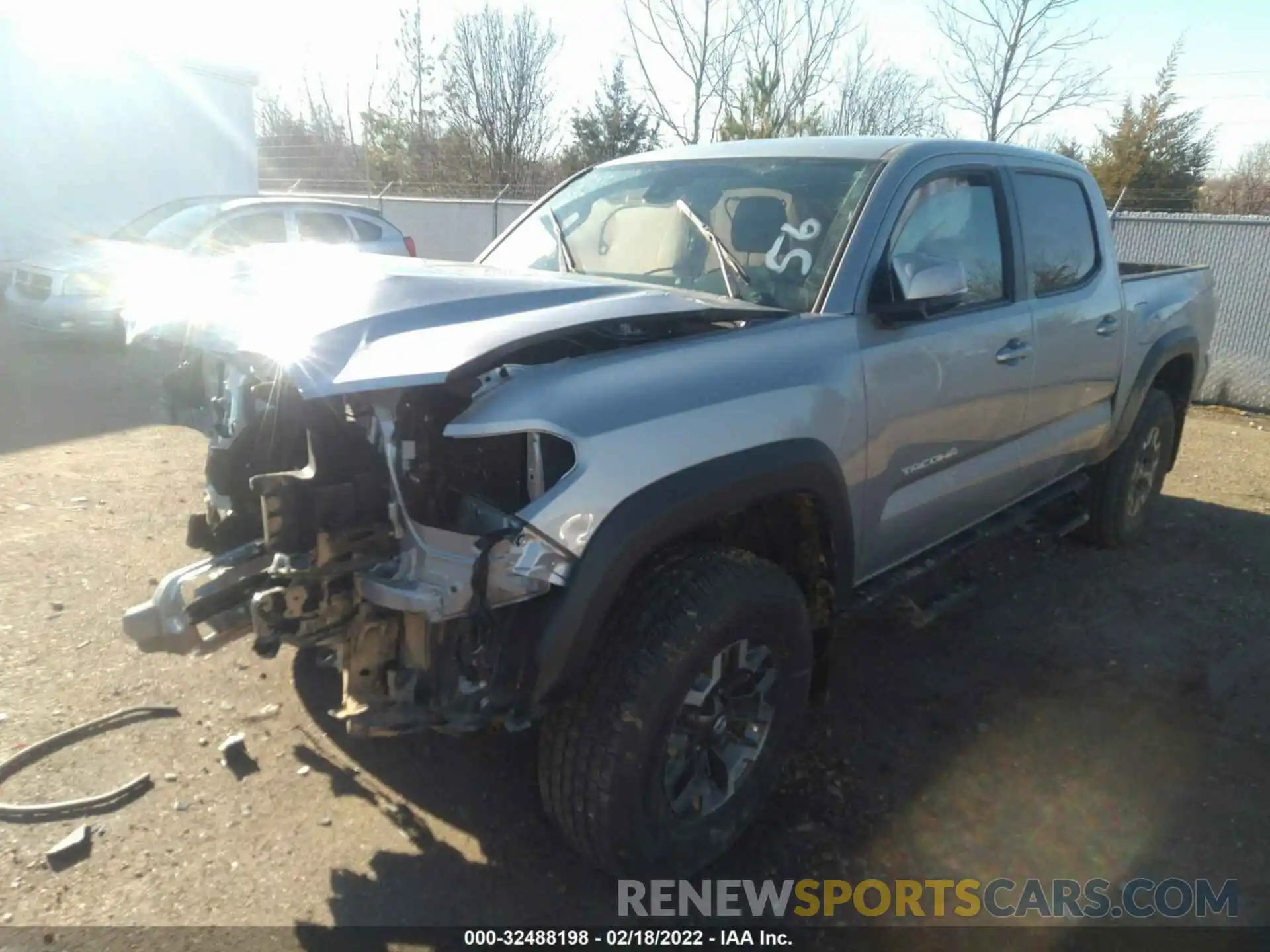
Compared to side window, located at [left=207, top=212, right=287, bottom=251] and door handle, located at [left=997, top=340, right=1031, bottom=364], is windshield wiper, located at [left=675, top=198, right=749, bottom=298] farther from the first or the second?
side window, located at [left=207, top=212, right=287, bottom=251]

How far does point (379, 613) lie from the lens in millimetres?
2287

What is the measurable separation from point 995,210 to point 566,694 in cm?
273

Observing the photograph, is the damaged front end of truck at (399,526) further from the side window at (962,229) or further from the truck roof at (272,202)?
the truck roof at (272,202)

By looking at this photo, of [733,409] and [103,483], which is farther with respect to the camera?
[103,483]

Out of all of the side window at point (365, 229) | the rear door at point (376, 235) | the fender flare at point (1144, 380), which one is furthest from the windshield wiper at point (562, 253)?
the side window at point (365, 229)

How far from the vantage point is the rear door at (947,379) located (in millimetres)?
3094

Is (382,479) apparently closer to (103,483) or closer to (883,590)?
(883,590)

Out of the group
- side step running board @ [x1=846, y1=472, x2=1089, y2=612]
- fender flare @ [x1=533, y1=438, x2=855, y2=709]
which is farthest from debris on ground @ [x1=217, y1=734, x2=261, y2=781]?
side step running board @ [x1=846, y1=472, x2=1089, y2=612]

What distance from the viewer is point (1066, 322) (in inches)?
160

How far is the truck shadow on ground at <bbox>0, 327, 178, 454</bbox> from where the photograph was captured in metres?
6.88

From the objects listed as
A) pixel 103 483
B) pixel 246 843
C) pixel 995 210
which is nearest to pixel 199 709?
pixel 246 843

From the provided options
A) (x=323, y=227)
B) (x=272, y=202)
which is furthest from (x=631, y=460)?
(x=323, y=227)

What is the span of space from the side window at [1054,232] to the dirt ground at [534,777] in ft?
5.16

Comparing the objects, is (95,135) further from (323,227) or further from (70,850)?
(70,850)
